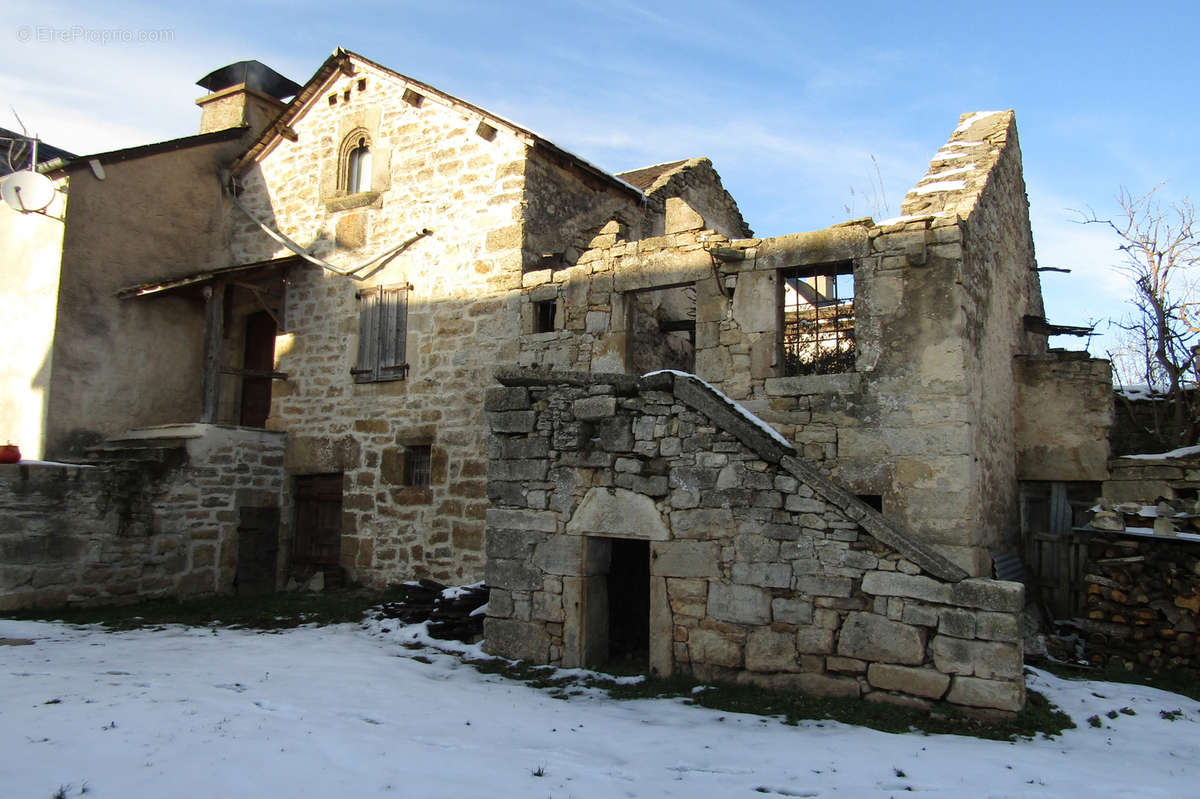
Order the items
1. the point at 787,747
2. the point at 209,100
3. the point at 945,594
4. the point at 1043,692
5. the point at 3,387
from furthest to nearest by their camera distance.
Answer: the point at 209,100, the point at 3,387, the point at 1043,692, the point at 945,594, the point at 787,747

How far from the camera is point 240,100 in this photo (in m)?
12.7

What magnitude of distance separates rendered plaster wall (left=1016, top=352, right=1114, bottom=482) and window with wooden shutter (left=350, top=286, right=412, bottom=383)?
7509 mm

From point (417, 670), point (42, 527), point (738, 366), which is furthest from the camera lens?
point (42, 527)

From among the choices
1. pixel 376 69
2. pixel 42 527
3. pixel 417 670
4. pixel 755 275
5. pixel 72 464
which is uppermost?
pixel 376 69

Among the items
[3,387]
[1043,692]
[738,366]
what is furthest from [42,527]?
[1043,692]

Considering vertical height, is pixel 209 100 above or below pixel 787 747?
above

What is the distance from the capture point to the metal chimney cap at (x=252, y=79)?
1359 cm

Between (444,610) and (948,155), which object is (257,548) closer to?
(444,610)

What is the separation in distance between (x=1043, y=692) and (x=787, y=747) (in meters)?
2.50

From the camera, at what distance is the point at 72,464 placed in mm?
9133

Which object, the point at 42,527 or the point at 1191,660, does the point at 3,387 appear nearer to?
the point at 42,527

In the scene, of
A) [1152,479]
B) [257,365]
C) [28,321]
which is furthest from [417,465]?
[1152,479]

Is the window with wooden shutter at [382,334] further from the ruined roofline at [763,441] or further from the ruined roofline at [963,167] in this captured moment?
A: the ruined roofline at [963,167]

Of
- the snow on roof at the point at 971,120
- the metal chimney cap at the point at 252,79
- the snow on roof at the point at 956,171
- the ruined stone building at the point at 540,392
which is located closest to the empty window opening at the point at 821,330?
the ruined stone building at the point at 540,392
